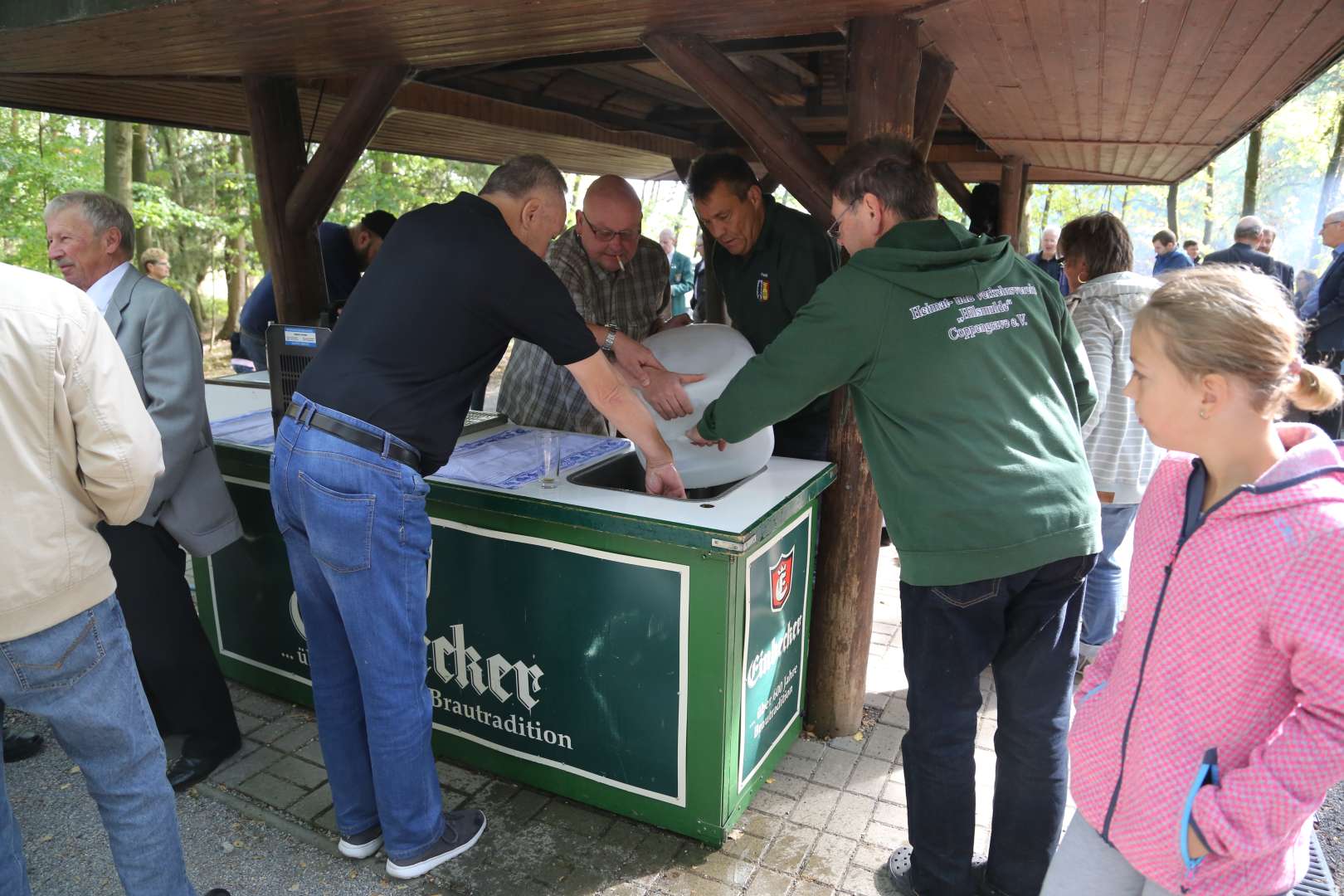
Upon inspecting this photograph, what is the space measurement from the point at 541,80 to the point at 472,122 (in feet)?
3.06

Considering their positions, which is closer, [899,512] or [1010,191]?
[899,512]

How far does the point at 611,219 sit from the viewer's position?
317 centimetres

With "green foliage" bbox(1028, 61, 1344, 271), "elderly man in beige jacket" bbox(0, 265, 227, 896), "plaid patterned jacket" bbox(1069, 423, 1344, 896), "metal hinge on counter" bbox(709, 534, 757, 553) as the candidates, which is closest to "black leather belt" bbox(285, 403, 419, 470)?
"elderly man in beige jacket" bbox(0, 265, 227, 896)

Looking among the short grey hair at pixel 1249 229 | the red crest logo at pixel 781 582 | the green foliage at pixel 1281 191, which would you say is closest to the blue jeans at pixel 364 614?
the red crest logo at pixel 781 582

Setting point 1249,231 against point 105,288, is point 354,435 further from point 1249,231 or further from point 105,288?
point 1249,231

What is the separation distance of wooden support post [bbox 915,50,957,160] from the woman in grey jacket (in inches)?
33.1

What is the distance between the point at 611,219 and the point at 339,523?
1621mm

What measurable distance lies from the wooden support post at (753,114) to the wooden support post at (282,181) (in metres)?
2.36

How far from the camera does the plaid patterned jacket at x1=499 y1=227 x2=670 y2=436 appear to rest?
3.45 metres

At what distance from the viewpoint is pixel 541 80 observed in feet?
17.6

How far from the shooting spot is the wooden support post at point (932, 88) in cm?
355

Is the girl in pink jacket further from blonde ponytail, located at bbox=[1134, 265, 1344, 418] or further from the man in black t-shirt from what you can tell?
the man in black t-shirt

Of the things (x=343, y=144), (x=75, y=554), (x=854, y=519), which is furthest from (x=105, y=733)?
(x=343, y=144)

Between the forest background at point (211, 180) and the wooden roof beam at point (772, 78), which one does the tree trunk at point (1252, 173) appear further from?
the wooden roof beam at point (772, 78)
